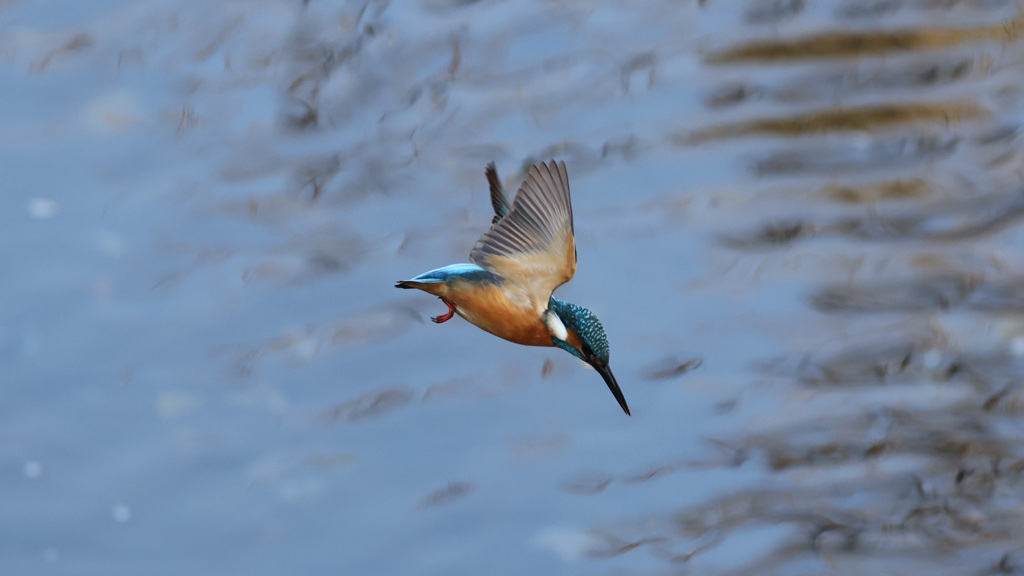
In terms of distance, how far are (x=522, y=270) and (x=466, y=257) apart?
1.61 meters

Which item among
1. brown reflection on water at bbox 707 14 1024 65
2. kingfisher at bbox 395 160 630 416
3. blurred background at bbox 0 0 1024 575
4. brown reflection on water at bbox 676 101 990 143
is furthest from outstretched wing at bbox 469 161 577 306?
brown reflection on water at bbox 707 14 1024 65

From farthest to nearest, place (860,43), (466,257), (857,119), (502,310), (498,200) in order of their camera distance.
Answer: (860,43) < (857,119) < (466,257) < (498,200) < (502,310)

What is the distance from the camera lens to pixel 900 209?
352 centimetres

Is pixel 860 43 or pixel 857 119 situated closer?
pixel 857 119

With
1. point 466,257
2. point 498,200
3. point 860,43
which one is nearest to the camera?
point 498,200

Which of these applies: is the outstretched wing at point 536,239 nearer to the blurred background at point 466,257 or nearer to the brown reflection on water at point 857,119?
the blurred background at point 466,257

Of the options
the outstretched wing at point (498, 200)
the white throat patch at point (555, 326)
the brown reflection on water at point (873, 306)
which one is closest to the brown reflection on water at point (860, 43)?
the brown reflection on water at point (873, 306)

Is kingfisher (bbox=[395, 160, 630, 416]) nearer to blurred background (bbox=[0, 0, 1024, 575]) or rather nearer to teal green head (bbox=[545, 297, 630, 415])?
teal green head (bbox=[545, 297, 630, 415])

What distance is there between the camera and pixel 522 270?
135 centimetres

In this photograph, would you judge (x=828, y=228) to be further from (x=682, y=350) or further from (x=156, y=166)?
(x=156, y=166)

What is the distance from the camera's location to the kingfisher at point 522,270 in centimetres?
132

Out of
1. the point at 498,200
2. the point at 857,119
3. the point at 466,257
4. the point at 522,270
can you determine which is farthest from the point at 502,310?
the point at 857,119

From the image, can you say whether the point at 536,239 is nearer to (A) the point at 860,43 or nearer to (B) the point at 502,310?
(B) the point at 502,310

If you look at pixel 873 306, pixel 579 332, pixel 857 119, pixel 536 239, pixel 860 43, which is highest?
pixel 860 43
